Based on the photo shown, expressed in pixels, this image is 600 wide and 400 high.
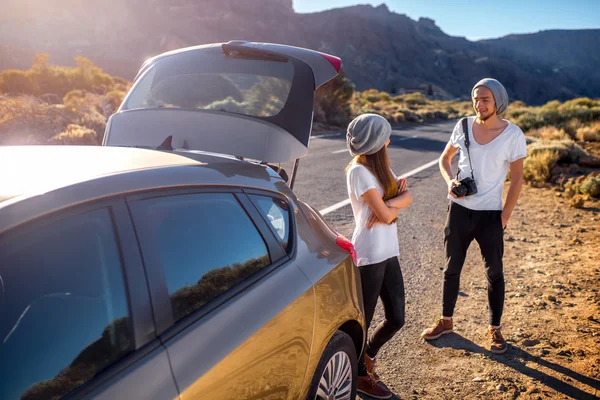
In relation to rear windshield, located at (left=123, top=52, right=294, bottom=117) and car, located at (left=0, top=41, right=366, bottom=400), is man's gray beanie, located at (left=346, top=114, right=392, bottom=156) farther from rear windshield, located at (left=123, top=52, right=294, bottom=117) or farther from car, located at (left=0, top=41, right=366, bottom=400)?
rear windshield, located at (left=123, top=52, right=294, bottom=117)

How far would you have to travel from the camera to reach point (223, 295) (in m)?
1.71

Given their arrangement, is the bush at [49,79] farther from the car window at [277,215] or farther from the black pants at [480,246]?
the car window at [277,215]

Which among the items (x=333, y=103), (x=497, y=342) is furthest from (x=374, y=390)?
(x=333, y=103)

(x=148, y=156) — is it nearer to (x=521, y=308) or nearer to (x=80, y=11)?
(x=521, y=308)

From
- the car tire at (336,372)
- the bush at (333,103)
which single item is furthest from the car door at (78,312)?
the bush at (333,103)

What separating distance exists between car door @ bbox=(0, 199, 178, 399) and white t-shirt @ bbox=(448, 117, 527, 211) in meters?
2.79

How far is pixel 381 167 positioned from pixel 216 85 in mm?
1341

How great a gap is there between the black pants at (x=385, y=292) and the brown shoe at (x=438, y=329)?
2.75 ft

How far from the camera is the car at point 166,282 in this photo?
46.2 inches

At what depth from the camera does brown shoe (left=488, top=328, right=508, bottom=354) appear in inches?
142

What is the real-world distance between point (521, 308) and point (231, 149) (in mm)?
3118

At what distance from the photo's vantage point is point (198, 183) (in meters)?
1.74

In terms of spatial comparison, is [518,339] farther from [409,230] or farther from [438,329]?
[409,230]

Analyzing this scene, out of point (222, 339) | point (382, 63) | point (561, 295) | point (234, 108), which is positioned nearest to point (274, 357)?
point (222, 339)
